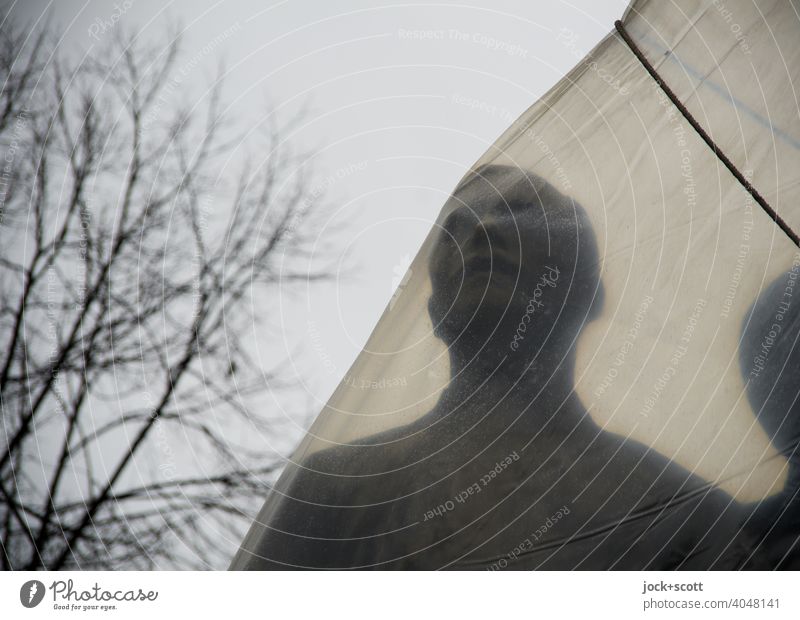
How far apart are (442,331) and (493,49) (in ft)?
1.18

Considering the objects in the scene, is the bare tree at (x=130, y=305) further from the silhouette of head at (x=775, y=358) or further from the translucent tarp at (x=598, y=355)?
the silhouette of head at (x=775, y=358)

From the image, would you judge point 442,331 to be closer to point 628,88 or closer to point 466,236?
point 466,236

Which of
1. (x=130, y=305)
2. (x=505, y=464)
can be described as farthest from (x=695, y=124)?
(x=130, y=305)

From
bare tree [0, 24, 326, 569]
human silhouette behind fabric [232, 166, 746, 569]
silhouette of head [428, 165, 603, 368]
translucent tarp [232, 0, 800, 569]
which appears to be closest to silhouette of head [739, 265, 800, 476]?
translucent tarp [232, 0, 800, 569]

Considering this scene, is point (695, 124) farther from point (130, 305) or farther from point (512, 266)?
point (130, 305)

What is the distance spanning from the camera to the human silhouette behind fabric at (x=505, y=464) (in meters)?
0.75

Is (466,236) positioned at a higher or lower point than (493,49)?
lower

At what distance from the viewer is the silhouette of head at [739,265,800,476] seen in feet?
2.86

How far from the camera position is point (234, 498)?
2.43 feet

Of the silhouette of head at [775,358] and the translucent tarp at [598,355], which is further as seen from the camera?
the silhouette of head at [775,358]

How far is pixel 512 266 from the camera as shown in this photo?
0.80 m

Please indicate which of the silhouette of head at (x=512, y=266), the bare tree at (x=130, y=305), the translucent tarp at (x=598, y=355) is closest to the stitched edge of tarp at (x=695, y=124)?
the translucent tarp at (x=598, y=355)

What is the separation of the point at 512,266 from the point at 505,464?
24cm
